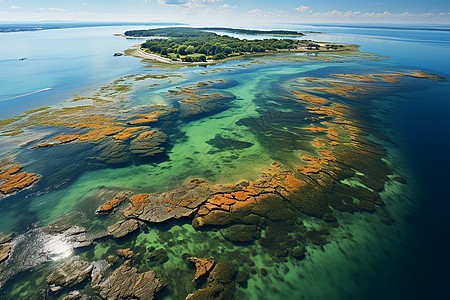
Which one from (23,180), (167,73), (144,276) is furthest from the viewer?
(167,73)

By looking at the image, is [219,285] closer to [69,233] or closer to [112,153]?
[69,233]

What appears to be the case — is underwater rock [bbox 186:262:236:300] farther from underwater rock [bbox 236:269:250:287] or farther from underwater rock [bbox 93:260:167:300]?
underwater rock [bbox 93:260:167:300]

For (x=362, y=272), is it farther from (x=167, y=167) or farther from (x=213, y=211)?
(x=167, y=167)

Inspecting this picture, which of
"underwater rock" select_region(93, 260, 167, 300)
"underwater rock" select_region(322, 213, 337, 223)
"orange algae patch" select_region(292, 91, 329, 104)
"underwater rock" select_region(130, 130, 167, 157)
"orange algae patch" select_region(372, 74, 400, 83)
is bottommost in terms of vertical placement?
"underwater rock" select_region(93, 260, 167, 300)

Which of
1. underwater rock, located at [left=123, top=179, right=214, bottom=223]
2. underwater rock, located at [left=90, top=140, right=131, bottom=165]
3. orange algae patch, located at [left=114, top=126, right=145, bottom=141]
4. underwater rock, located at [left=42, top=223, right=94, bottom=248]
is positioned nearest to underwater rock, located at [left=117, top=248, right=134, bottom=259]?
underwater rock, located at [left=123, top=179, right=214, bottom=223]

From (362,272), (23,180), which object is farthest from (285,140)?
(23,180)

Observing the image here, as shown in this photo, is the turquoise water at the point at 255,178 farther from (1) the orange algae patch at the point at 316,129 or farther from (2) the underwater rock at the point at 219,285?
(1) the orange algae patch at the point at 316,129
